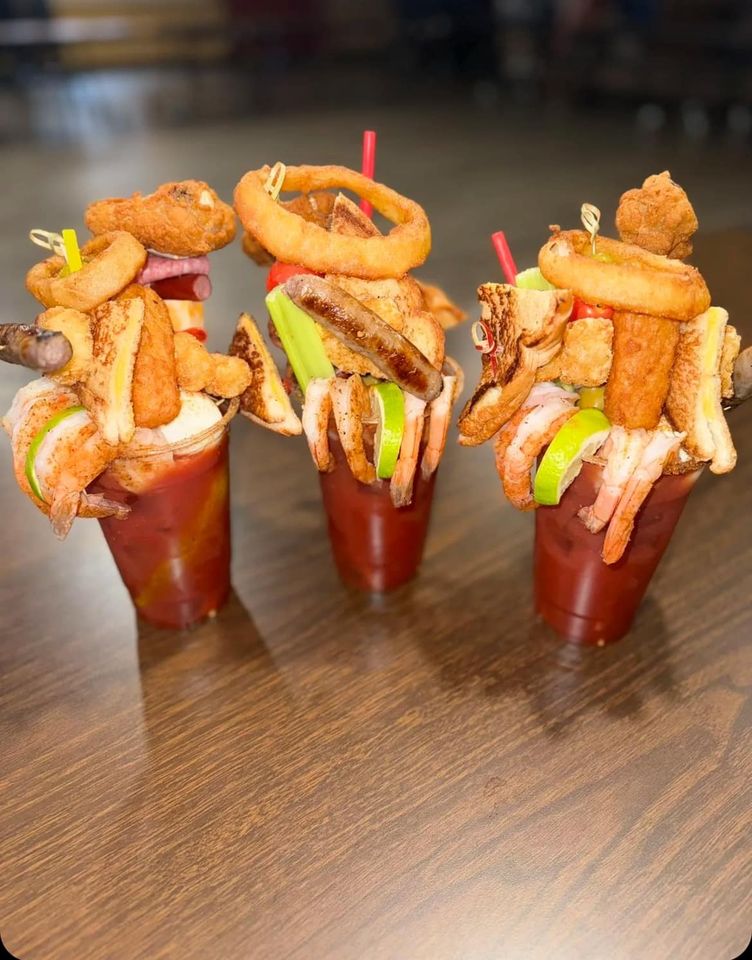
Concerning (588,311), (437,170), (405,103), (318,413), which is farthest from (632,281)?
(405,103)

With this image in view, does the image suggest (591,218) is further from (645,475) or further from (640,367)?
(645,475)

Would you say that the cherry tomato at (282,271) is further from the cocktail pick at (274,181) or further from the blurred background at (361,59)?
the blurred background at (361,59)

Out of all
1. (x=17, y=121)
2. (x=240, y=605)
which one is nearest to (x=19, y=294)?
(x=240, y=605)

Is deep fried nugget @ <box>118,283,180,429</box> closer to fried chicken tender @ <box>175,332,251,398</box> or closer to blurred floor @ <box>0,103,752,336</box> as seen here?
fried chicken tender @ <box>175,332,251,398</box>

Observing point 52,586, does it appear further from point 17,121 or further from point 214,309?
point 17,121

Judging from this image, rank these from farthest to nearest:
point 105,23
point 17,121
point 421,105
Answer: point 105,23
point 421,105
point 17,121

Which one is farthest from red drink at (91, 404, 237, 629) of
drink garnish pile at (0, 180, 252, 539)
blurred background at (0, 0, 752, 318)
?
blurred background at (0, 0, 752, 318)
